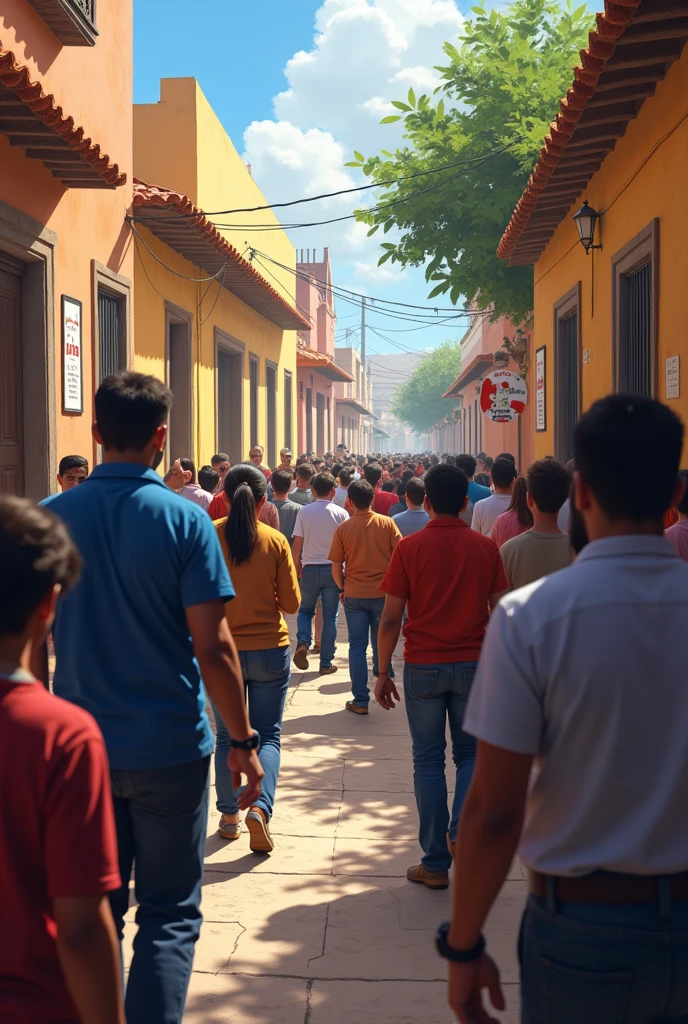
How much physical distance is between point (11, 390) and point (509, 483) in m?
3.99

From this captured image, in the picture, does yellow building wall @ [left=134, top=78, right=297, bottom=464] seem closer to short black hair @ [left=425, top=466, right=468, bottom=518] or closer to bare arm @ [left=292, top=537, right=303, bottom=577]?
bare arm @ [left=292, top=537, right=303, bottom=577]

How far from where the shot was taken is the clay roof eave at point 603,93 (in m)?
6.48

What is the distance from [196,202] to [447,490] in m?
13.8

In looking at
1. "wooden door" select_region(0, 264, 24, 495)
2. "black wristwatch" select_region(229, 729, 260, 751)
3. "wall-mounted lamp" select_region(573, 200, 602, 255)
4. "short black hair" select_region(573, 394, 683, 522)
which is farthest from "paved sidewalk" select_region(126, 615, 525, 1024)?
"wall-mounted lamp" select_region(573, 200, 602, 255)

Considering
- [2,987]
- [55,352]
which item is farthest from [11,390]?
[2,987]

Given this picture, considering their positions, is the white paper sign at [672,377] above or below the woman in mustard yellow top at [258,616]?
above

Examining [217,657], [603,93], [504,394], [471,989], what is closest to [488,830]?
[471,989]

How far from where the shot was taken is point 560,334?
1364 centimetres

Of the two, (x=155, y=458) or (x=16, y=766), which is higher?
(x=155, y=458)

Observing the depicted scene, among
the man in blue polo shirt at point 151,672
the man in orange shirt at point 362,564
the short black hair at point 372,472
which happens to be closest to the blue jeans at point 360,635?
the man in orange shirt at point 362,564

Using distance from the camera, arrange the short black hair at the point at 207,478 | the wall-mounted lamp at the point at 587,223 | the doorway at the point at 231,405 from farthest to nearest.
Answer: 1. the doorway at the point at 231,405
2. the short black hair at the point at 207,478
3. the wall-mounted lamp at the point at 587,223

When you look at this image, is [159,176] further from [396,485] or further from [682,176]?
[682,176]

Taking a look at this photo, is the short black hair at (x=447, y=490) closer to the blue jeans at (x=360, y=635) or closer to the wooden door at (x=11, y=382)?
the blue jeans at (x=360, y=635)

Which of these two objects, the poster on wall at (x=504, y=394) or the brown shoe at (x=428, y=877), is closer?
the brown shoe at (x=428, y=877)
